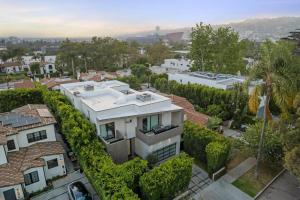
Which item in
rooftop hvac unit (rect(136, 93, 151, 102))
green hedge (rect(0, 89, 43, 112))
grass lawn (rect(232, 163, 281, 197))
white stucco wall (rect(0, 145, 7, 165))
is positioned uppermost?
rooftop hvac unit (rect(136, 93, 151, 102))

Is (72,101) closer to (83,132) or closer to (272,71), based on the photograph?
(83,132)

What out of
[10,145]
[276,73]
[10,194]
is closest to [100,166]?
[10,194]

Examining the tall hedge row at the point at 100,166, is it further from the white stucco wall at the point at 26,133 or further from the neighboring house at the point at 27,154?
the neighboring house at the point at 27,154

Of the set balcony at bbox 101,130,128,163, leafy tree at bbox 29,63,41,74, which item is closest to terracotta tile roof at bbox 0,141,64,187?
balcony at bbox 101,130,128,163

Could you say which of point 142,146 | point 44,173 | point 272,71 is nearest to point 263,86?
point 272,71

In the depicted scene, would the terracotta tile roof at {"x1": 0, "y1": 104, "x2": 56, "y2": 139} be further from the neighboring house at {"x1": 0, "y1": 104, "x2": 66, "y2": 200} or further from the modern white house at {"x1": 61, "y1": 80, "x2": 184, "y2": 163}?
the modern white house at {"x1": 61, "y1": 80, "x2": 184, "y2": 163}

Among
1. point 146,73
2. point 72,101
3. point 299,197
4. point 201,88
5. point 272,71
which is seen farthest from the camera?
point 146,73
